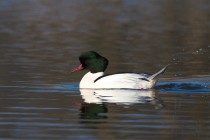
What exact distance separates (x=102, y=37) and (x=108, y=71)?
9.11 m

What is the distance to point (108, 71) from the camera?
19.4m

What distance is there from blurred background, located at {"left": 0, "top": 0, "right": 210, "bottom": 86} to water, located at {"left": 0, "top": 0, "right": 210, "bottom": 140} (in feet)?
0.09

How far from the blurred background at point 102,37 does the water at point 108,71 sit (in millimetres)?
28

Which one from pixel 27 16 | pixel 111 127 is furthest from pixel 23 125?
pixel 27 16

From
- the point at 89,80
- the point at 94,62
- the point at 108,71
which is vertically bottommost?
the point at 108,71

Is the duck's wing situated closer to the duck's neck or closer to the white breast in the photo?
the white breast

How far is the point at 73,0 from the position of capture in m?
52.5

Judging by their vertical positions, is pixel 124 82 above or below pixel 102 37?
above

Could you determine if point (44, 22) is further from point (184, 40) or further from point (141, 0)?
point (141, 0)

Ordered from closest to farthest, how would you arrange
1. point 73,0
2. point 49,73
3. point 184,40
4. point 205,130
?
point 205,130, point 49,73, point 184,40, point 73,0

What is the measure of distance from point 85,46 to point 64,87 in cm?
852

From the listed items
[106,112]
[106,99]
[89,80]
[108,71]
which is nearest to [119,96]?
[106,99]

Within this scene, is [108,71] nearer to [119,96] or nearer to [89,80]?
[89,80]

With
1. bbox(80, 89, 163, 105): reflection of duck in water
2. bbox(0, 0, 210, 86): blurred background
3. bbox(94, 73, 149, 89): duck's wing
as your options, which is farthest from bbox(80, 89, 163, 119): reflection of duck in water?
bbox(0, 0, 210, 86): blurred background
